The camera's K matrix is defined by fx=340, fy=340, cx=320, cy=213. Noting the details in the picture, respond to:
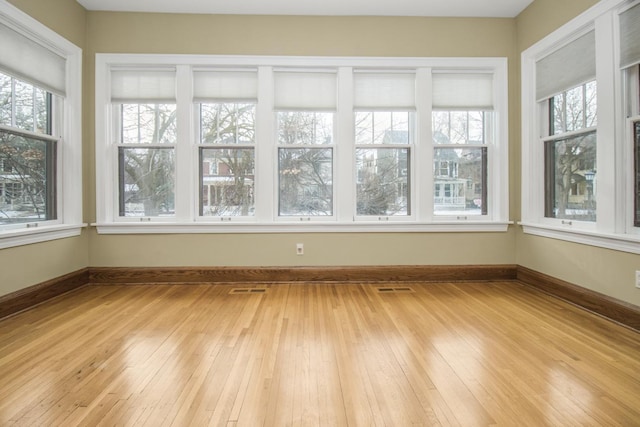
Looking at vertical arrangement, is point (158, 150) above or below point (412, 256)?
above

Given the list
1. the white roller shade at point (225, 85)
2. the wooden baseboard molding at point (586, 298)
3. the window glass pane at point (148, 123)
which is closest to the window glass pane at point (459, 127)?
the wooden baseboard molding at point (586, 298)

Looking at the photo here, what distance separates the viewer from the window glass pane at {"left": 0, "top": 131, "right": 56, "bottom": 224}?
2.93 metres

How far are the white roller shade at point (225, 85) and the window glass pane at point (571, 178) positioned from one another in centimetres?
325

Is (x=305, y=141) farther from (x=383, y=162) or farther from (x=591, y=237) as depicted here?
(x=591, y=237)

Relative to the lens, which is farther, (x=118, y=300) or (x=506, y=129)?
(x=506, y=129)

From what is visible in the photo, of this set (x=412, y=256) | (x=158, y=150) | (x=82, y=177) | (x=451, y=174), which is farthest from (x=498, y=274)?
(x=82, y=177)

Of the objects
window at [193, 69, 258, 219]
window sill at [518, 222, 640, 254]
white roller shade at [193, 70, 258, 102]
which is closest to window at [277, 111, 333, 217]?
window at [193, 69, 258, 219]

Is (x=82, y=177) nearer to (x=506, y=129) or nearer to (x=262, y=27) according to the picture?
(x=262, y=27)

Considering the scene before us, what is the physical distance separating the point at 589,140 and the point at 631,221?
31.9 inches

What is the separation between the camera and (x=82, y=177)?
3729 millimetres

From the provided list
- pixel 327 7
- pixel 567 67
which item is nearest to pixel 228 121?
pixel 327 7

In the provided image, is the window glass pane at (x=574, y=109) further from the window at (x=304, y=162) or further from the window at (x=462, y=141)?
the window at (x=304, y=162)

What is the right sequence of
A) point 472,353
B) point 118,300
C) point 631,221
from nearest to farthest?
point 472,353
point 631,221
point 118,300

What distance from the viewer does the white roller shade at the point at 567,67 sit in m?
2.99
